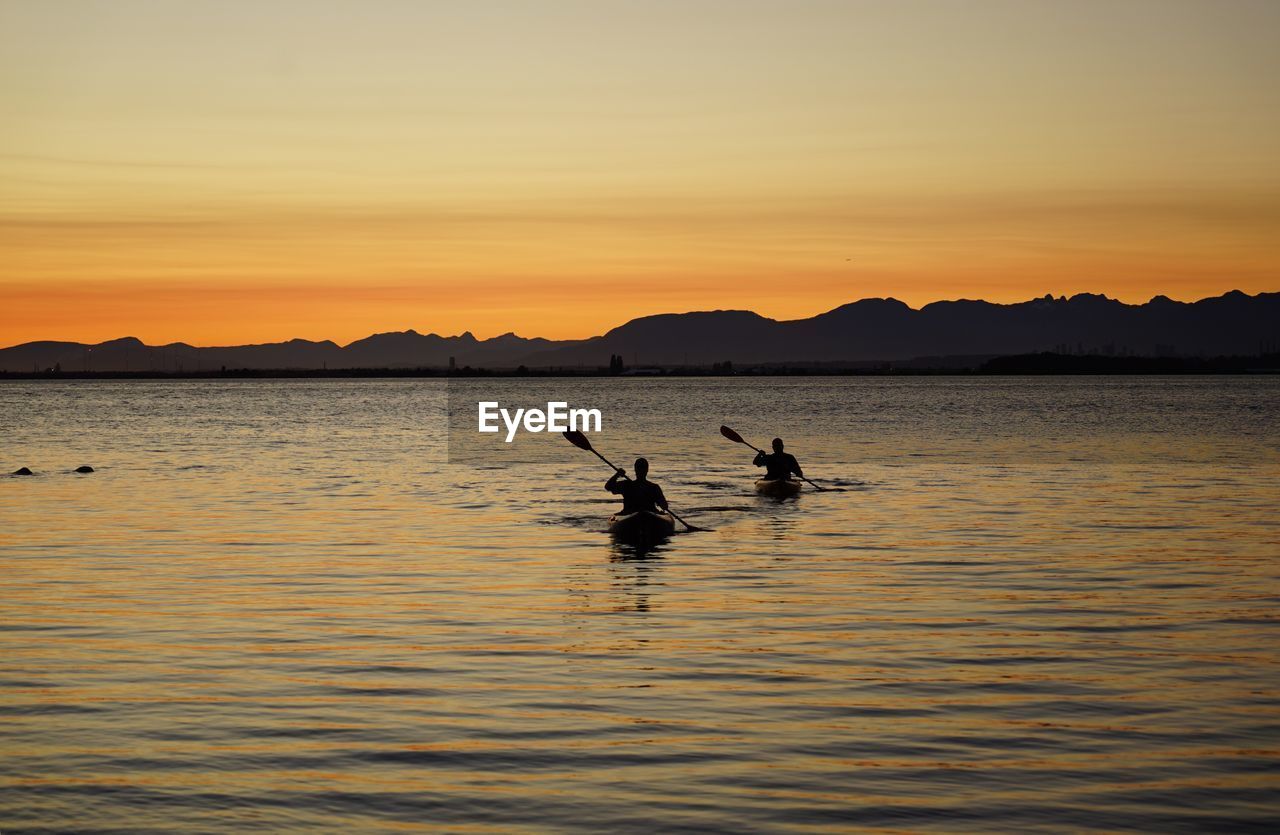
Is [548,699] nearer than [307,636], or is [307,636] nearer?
[548,699]

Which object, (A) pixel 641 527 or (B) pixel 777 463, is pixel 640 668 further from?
(B) pixel 777 463

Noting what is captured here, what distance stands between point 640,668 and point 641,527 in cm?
1252

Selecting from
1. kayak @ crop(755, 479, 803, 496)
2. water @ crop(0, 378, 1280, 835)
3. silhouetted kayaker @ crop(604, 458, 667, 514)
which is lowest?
water @ crop(0, 378, 1280, 835)

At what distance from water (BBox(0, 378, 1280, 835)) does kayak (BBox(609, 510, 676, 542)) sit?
89 centimetres

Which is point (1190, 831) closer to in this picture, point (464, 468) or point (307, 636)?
point (307, 636)

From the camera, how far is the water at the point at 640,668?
10.2 m

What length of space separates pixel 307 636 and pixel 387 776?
6.32 m

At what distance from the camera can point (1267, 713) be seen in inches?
496

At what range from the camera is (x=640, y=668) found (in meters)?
14.8

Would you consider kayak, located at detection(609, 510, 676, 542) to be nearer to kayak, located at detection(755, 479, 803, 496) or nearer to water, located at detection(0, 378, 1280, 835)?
water, located at detection(0, 378, 1280, 835)

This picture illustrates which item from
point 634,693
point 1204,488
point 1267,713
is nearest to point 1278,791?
point 1267,713

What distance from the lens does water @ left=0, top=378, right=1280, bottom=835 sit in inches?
401

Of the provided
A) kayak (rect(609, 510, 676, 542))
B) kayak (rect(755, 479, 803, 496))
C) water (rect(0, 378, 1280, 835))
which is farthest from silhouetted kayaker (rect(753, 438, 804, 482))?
kayak (rect(609, 510, 676, 542))

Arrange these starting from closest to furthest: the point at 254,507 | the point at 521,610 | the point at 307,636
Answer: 1. the point at 307,636
2. the point at 521,610
3. the point at 254,507
